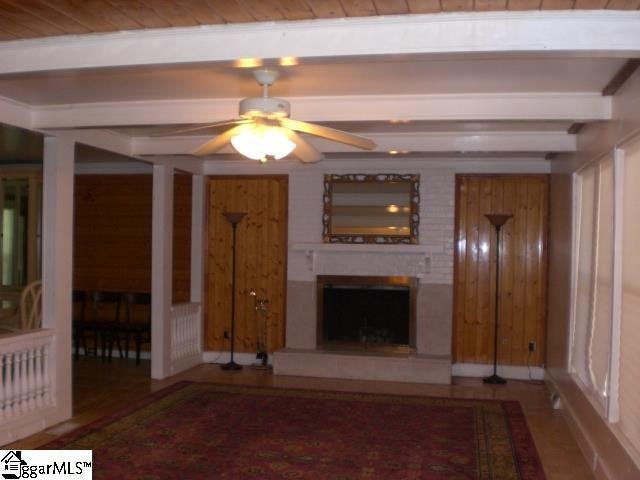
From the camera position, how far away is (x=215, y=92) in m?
4.18

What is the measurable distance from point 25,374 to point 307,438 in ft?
6.97

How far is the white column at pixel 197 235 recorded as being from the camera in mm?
7664

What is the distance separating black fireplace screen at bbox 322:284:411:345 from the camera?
24.0ft

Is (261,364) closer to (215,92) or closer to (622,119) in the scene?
(215,92)

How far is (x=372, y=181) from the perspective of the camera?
7297mm

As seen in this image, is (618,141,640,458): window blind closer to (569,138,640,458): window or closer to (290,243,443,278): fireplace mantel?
(569,138,640,458): window

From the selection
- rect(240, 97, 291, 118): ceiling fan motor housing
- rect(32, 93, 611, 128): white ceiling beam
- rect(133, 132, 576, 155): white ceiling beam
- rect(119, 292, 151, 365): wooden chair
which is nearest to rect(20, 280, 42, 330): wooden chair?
rect(32, 93, 611, 128): white ceiling beam

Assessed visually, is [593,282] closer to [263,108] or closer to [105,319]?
[263,108]

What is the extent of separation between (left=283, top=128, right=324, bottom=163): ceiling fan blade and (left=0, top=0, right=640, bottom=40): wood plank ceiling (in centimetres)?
86

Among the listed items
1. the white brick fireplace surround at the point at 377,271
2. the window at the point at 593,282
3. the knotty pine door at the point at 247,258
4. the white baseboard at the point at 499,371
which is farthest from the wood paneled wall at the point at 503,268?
the knotty pine door at the point at 247,258

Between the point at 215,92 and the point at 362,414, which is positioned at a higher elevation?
the point at 215,92

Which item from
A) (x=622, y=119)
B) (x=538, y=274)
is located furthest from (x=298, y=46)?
(x=538, y=274)

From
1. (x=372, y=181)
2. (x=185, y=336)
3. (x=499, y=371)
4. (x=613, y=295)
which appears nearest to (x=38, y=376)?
(x=185, y=336)

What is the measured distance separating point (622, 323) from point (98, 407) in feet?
13.6
